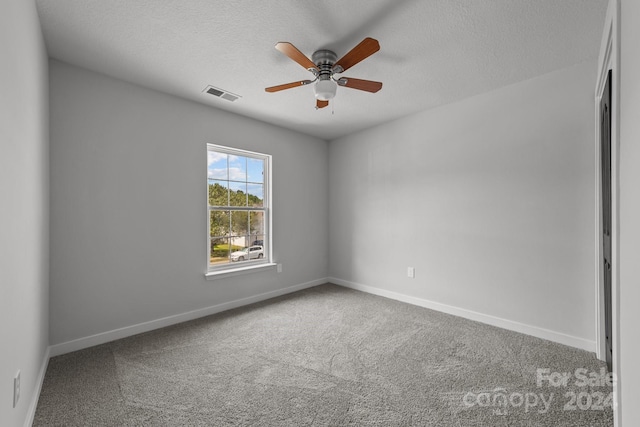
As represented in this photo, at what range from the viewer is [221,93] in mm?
3082

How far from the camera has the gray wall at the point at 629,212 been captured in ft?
3.35

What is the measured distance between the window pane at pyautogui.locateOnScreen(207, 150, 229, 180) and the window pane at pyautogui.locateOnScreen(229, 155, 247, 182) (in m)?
0.07

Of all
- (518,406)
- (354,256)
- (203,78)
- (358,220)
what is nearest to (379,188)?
(358,220)

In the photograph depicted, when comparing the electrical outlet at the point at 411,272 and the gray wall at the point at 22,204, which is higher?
the gray wall at the point at 22,204

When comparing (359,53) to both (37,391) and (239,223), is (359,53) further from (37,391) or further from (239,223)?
(37,391)

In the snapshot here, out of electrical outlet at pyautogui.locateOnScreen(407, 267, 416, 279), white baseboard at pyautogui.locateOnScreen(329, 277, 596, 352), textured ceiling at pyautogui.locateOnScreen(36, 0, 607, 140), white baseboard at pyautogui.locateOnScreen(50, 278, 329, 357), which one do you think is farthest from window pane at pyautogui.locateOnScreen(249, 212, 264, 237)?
electrical outlet at pyautogui.locateOnScreen(407, 267, 416, 279)

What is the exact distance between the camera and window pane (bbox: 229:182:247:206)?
12.3 ft

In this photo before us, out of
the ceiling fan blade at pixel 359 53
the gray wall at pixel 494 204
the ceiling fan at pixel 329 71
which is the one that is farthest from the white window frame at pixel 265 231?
the ceiling fan blade at pixel 359 53

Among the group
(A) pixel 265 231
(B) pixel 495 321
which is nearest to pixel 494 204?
(B) pixel 495 321

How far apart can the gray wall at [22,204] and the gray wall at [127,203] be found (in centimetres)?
25

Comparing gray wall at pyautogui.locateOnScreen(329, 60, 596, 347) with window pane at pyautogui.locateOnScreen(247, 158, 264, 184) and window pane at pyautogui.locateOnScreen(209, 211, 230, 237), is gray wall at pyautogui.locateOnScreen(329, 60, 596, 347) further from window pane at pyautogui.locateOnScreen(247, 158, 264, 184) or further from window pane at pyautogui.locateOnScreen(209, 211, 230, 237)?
window pane at pyautogui.locateOnScreen(209, 211, 230, 237)

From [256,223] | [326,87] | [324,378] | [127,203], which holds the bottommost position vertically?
[324,378]

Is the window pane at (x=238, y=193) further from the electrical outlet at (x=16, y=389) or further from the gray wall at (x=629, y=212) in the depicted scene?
the gray wall at (x=629, y=212)

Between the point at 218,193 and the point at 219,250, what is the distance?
0.72m
